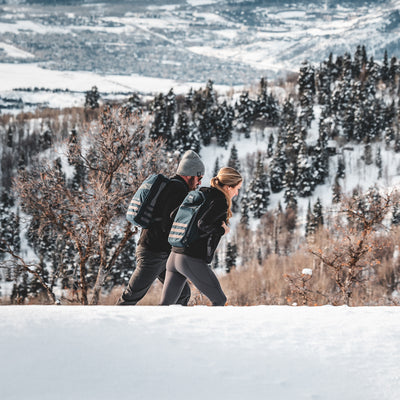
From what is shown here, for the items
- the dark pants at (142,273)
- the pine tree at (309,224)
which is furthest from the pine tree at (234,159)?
the dark pants at (142,273)

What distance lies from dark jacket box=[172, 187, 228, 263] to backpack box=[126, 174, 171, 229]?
0.68m

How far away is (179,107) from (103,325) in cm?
11602

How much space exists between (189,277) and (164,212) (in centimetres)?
96

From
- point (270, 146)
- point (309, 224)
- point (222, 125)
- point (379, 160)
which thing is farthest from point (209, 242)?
point (222, 125)

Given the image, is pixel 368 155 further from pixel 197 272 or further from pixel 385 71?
pixel 197 272

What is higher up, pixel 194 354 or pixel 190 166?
pixel 190 166

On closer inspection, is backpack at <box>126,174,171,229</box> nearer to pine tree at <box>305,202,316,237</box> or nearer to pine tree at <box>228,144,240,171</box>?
pine tree at <box>305,202,316,237</box>

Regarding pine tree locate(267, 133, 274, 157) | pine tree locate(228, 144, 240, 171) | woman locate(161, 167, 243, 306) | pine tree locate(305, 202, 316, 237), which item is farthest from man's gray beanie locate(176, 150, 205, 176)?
pine tree locate(267, 133, 274, 157)

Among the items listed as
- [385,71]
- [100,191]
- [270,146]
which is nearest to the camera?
[100,191]

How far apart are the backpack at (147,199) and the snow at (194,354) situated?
161cm

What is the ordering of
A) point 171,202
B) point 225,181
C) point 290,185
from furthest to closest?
point 290,185 → point 171,202 → point 225,181

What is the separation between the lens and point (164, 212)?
6.09 metres

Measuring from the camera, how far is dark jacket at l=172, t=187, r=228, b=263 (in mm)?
5461

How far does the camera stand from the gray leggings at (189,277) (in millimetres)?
5660
